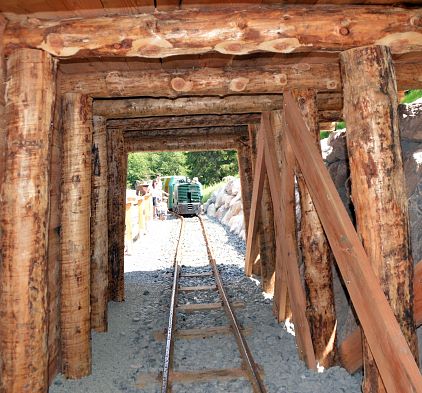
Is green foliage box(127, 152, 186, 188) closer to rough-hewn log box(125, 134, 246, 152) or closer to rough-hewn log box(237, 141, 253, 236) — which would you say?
rough-hewn log box(125, 134, 246, 152)

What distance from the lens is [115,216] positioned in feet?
23.3

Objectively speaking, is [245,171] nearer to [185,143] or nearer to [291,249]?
[185,143]

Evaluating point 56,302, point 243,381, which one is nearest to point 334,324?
point 243,381

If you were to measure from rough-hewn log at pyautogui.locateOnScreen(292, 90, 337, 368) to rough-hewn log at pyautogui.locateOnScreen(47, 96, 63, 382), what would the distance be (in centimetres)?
272

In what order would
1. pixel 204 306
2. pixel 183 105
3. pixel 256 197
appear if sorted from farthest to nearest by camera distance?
pixel 256 197
pixel 204 306
pixel 183 105

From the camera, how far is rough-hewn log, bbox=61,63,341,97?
4176 mm

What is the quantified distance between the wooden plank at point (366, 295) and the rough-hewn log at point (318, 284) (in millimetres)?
825

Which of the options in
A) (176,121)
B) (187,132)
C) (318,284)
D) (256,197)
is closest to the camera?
(318,284)

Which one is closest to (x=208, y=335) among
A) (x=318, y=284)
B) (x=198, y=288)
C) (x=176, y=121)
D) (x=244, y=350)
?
(x=244, y=350)

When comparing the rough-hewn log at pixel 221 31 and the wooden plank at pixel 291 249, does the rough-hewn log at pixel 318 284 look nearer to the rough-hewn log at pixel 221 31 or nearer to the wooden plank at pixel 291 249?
the wooden plank at pixel 291 249

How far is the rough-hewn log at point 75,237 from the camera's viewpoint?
4090 millimetres

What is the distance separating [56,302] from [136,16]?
3.00 m

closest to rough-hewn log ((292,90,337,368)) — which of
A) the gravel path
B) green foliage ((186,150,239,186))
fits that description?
the gravel path

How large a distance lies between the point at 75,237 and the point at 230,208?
16.1 meters
